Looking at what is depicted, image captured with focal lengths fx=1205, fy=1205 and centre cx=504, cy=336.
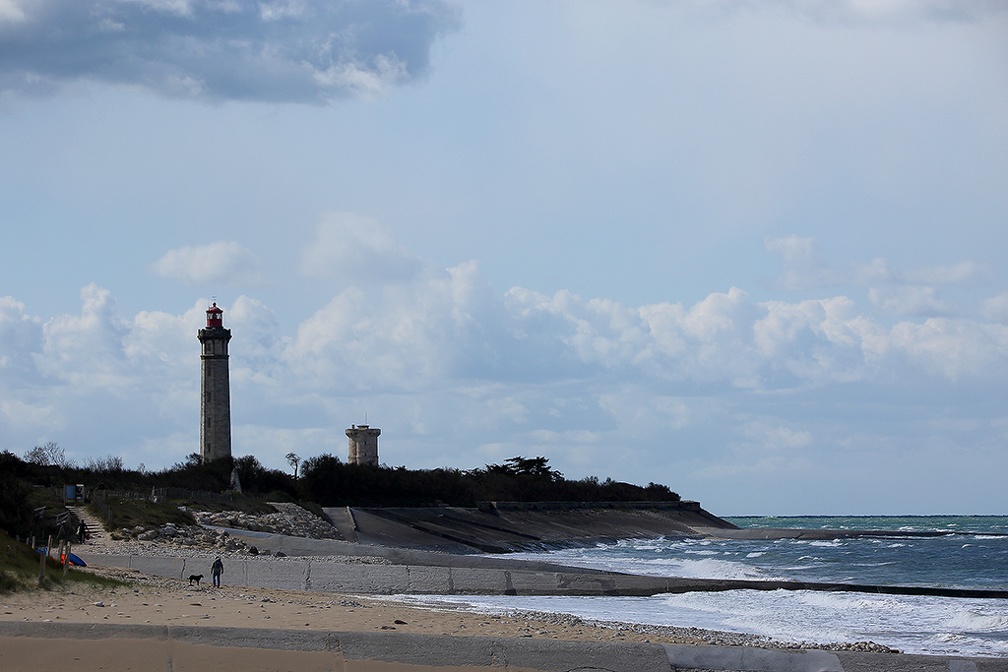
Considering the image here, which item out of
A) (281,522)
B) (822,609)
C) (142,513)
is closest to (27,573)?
(822,609)

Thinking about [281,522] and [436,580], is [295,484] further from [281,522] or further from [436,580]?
[436,580]

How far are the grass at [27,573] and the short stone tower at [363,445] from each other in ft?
192

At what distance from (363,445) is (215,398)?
1529 cm

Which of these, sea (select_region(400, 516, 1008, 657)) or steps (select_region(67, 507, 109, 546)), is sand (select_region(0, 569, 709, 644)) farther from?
steps (select_region(67, 507, 109, 546))

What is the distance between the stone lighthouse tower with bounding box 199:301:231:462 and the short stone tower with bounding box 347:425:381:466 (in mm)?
14088

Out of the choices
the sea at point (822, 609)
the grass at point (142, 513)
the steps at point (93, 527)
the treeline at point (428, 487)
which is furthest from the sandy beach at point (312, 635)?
the treeline at point (428, 487)

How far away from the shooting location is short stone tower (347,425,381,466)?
7800 centimetres

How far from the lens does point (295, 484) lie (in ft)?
203

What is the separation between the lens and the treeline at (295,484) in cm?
3619

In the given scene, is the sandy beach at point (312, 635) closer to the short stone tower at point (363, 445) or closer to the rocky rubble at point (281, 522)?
the rocky rubble at point (281, 522)

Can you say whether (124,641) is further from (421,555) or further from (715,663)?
(421,555)

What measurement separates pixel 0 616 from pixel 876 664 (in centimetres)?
1023

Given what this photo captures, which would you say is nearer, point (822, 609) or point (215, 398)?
point (822, 609)

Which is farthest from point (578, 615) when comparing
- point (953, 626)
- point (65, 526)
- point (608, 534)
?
point (608, 534)
